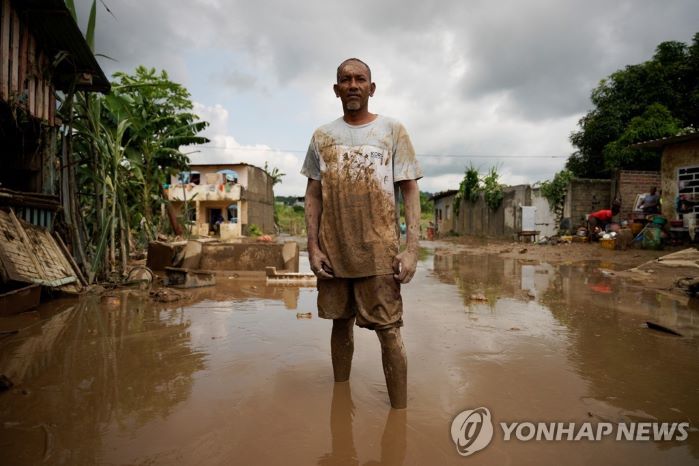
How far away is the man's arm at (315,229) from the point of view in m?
2.19

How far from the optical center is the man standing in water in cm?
211

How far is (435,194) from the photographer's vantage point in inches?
1328

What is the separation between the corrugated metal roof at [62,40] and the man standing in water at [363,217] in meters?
4.48

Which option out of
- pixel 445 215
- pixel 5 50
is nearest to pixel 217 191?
pixel 445 215

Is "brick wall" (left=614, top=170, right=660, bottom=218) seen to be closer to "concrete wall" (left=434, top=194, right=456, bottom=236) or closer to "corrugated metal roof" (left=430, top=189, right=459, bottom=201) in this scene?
"concrete wall" (left=434, top=194, right=456, bottom=236)

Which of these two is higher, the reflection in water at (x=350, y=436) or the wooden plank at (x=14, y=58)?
the wooden plank at (x=14, y=58)

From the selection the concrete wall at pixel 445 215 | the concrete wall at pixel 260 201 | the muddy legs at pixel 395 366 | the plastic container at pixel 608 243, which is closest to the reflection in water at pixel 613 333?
the muddy legs at pixel 395 366

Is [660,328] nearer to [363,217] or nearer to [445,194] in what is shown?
[363,217]

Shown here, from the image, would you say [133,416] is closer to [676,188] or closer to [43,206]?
[43,206]

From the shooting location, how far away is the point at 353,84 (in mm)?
2174

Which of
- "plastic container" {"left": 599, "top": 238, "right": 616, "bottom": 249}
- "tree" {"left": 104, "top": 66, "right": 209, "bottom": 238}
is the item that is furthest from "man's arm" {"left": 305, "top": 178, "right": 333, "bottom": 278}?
"plastic container" {"left": 599, "top": 238, "right": 616, "bottom": 249}

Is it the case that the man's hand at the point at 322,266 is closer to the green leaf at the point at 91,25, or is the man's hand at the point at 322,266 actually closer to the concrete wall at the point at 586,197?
the green leaf at the point at 91,25

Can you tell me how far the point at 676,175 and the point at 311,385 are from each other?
14.4 meters

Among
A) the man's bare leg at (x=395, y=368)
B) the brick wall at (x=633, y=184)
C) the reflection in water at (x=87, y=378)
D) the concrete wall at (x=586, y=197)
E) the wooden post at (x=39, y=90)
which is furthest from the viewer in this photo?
the concrete wall at (x=586, y=197)
